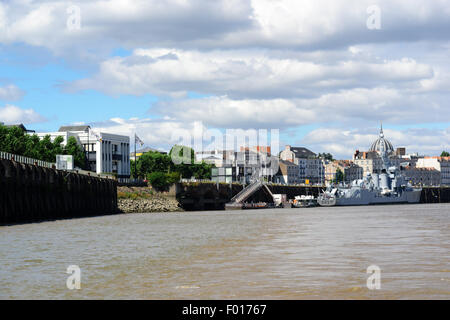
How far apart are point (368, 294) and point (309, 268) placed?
5.94m

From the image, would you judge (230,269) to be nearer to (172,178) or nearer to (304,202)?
(172,178)

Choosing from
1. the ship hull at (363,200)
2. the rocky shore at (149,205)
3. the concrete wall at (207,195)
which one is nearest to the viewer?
the rocky shore at (149,205)

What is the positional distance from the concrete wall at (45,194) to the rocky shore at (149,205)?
36.6 ft

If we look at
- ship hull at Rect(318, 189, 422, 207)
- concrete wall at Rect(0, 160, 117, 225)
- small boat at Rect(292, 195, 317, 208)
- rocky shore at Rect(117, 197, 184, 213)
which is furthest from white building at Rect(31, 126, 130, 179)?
ship hull at Rect(318, 189, 422, 207)

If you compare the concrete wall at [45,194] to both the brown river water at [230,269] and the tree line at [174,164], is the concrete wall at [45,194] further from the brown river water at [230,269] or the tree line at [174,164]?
the tree line at [174,164]

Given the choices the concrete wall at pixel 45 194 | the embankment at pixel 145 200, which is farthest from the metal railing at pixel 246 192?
the concrete wall at pixel 45 194

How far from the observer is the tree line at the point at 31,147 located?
116 metres

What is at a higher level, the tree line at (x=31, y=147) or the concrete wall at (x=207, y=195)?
the tree line at (x=31, y=147)

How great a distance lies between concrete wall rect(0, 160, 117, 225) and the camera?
67.6 meters

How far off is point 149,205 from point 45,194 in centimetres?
5281

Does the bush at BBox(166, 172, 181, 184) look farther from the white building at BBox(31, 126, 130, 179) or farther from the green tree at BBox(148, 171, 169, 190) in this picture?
the white building at BBox(31, 126, 130, 179)

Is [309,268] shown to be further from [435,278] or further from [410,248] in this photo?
[410,248]

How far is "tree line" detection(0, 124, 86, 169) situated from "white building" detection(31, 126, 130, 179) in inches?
719

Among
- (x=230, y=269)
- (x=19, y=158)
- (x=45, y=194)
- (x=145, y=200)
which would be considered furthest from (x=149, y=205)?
(x=230, y=269)
